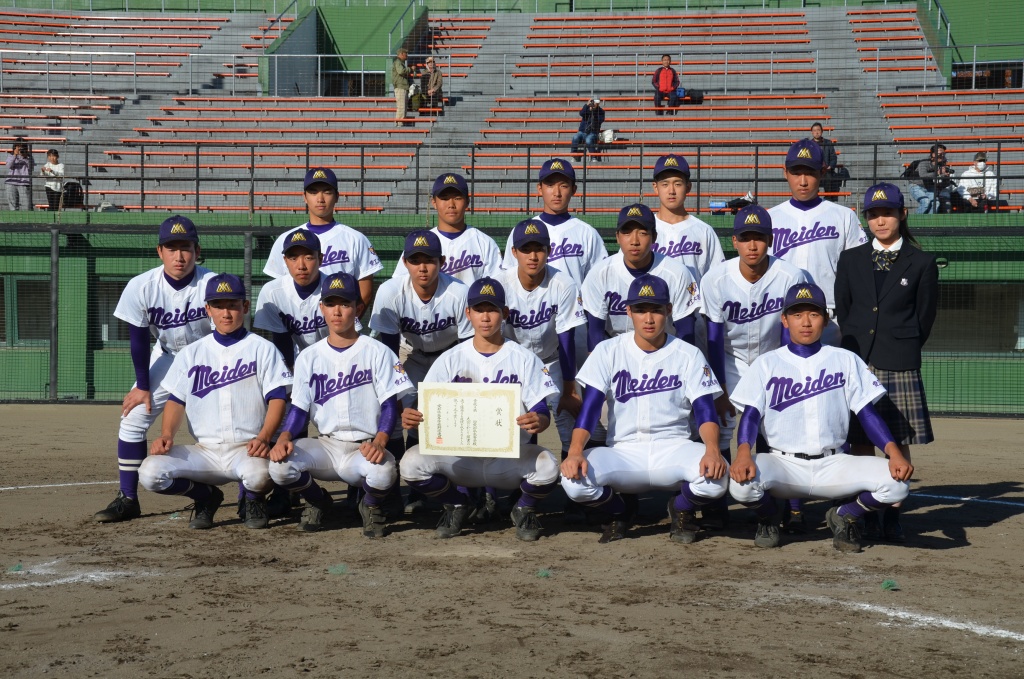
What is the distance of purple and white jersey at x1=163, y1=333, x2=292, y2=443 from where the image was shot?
681 cm

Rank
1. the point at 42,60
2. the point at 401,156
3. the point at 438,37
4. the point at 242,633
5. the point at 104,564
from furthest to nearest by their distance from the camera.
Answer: the point at 438,37
the point at 42,60
the point at 401,156
the point at 104,564
the point at 242,633

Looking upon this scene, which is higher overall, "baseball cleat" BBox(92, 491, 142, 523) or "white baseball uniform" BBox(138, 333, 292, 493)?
"white baseball uniform" BBox(138, 333, 292, 493)

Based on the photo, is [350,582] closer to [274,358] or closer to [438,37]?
[274,358]

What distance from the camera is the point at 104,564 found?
18.9 feet

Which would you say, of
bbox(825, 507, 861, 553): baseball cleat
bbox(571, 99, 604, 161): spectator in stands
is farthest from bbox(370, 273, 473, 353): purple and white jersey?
bbox(571, 99, 604, 161): spectator in stands

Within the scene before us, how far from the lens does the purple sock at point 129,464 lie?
22.9 ft

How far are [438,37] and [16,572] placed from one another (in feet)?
69.8

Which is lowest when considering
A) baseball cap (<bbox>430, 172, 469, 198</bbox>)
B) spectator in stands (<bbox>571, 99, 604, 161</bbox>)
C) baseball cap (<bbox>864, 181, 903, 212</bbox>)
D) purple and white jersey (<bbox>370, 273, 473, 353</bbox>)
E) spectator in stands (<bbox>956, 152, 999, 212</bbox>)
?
purple and white jersey (<bbox>370, 273, 473, 353</bbox>)

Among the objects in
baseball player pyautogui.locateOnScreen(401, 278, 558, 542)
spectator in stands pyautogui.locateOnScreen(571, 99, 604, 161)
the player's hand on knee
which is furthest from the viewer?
spectator in stands pyautogui.locateOnScreen(571, 99, 604, 161)

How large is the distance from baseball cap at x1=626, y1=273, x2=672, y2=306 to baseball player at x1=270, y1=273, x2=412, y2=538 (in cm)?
156

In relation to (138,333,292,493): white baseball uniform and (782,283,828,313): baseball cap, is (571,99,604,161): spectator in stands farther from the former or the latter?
(782,283,828,313): baseball cap

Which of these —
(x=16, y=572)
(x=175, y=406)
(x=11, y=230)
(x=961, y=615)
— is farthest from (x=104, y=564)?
(x=11, y=230)

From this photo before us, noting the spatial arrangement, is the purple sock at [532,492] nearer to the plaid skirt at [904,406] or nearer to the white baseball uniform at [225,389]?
the white baseball uniform at [225,389]

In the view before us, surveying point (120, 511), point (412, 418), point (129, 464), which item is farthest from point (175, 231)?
point (412, 418)
